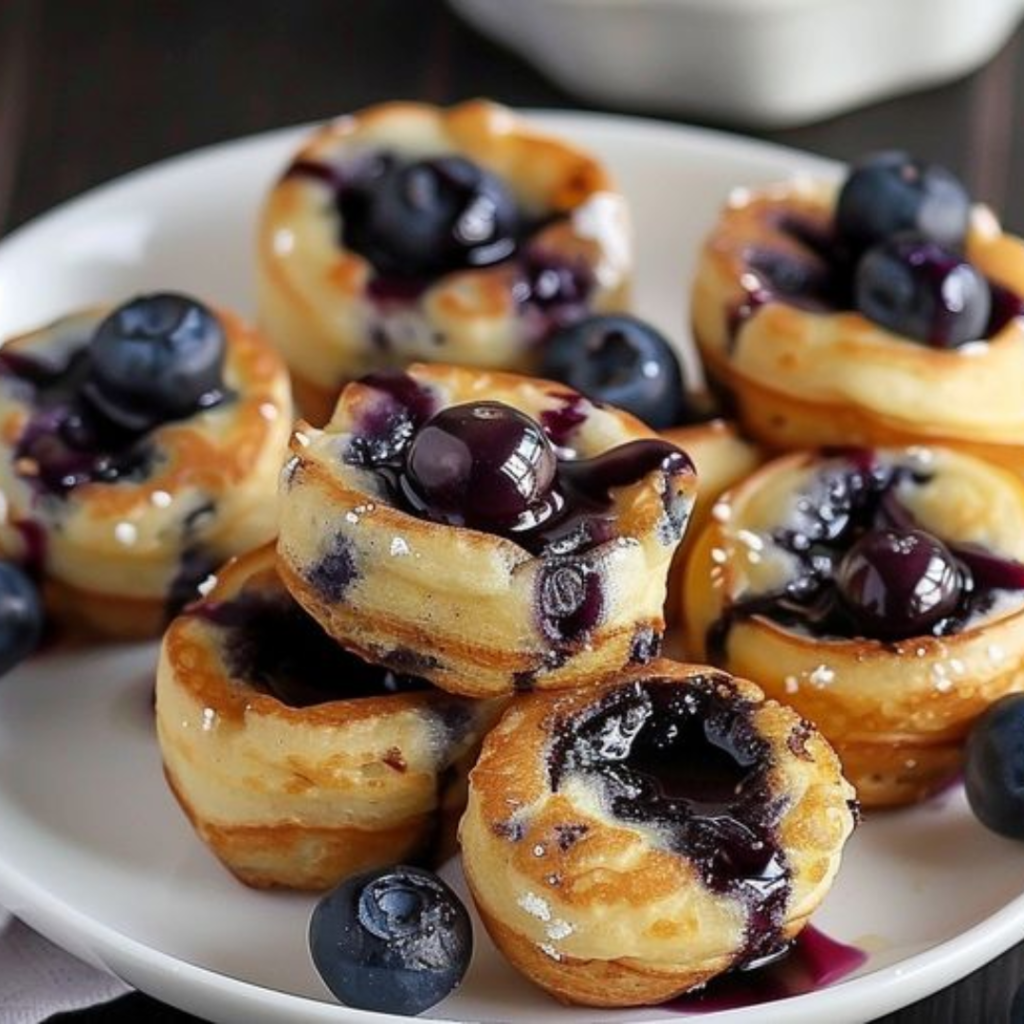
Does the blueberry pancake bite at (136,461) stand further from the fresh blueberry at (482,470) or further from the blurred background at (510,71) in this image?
the blurred background at (510,71)

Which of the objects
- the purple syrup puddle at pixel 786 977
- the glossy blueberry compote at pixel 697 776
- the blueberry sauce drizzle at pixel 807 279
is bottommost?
the purple syrup puddle at pixel 786 977

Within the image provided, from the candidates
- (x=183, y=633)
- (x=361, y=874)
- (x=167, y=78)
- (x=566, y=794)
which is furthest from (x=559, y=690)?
(x=167, y=78)

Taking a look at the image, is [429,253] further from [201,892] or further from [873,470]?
[201,892]

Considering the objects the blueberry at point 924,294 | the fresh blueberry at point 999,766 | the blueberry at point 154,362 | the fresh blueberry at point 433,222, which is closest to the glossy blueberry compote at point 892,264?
the blueberry at point 924,294

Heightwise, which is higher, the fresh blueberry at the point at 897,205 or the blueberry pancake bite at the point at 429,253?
the fresh blueberry at the point at 897,205

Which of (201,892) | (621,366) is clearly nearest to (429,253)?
(621,366)

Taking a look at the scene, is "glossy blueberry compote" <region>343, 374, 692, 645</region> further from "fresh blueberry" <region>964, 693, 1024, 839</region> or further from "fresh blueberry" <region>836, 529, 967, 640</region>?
"fresh blueberry" <region>964, 693, 1024, 839</region>

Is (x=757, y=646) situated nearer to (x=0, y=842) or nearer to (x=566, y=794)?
(x=566, y=794)
